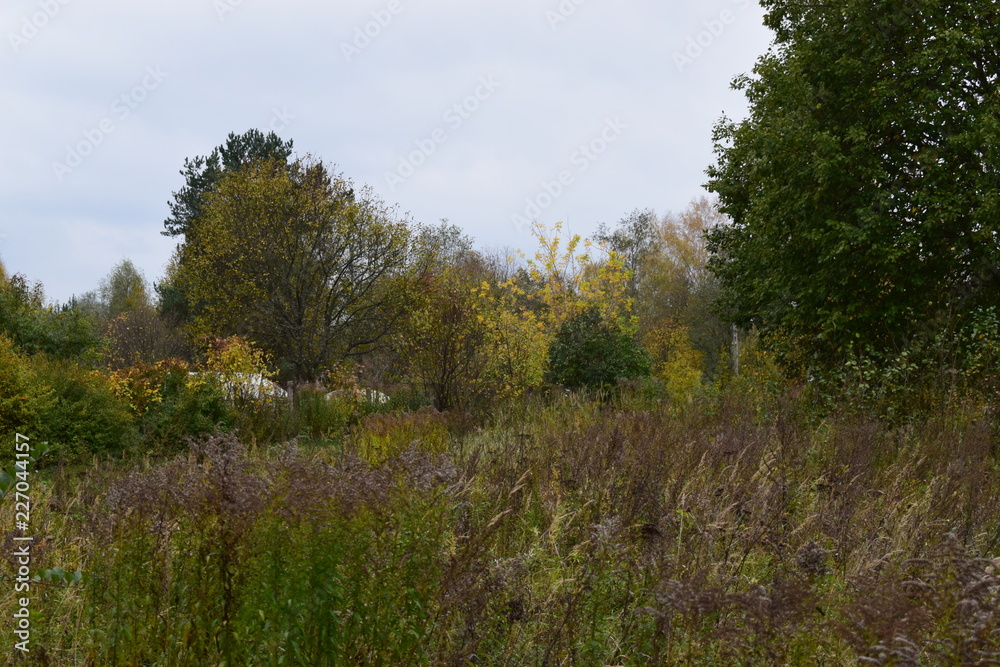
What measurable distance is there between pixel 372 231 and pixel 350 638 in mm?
15186

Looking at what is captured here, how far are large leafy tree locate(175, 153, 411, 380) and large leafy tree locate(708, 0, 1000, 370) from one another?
8560 mm

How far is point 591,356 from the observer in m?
15.0

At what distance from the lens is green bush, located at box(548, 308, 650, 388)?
1490 cm

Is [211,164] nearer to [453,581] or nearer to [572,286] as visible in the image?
[572,286]

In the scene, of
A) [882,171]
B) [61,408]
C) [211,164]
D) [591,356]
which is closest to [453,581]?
[61,408]

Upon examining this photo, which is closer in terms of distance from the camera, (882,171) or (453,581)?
(453,581)

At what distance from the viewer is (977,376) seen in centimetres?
849

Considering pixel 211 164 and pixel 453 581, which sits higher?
pixel 211 164

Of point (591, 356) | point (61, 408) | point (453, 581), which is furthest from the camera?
point (591, 356)

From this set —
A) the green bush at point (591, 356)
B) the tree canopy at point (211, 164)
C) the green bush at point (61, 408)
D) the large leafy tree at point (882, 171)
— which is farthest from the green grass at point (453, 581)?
the tree canopy at point (211, 164)

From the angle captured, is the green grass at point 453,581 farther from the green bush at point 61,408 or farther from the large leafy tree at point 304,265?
the large leafy tree at point 304,265

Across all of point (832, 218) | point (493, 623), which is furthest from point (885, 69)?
point (493, 623)

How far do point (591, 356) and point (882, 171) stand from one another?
6.39 metres

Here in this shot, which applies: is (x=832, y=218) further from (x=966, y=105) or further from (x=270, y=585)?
(x=270, y=585)
